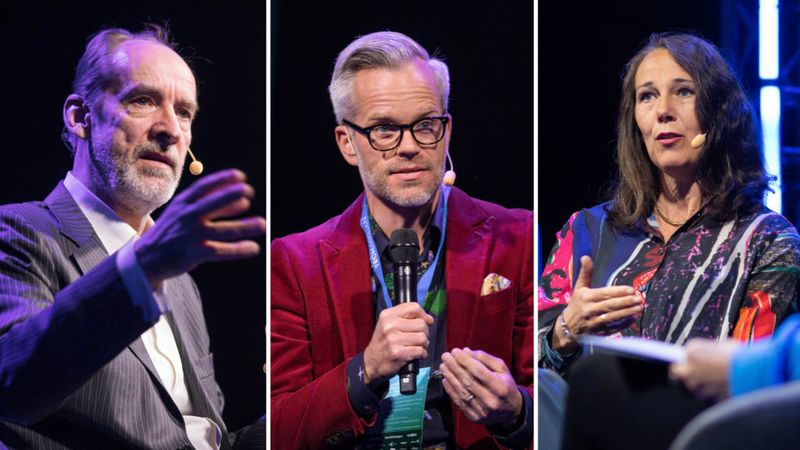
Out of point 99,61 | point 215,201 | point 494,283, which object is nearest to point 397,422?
point 494,283

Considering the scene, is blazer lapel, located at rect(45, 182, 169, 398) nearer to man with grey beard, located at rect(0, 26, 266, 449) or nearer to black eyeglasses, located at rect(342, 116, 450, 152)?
man with grey beard, located at rect(0, 26, 266, 449)

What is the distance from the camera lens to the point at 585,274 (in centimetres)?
398

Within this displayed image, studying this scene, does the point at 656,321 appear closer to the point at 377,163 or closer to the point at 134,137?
the point at 377,163

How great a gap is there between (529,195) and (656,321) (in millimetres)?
811

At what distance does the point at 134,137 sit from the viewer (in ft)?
13.3

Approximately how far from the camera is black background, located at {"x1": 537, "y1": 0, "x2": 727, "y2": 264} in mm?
4145

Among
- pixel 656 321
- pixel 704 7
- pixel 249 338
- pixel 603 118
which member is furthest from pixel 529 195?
pixel 249 338

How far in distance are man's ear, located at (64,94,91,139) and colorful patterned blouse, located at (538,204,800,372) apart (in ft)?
7.16

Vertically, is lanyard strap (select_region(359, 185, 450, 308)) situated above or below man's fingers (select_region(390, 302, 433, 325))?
above

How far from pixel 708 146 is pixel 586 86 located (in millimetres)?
→ 610

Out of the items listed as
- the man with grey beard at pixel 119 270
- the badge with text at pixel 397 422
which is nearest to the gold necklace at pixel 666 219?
the badge with text at pixel 397 422

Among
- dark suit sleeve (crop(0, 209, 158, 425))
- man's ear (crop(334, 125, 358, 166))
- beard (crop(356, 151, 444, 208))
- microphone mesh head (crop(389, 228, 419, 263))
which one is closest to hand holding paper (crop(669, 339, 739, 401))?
dark suit sleeve (crop(0, 209, 158, 425))

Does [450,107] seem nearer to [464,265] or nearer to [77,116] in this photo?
[464,265]

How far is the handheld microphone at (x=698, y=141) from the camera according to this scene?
3.95 meters
